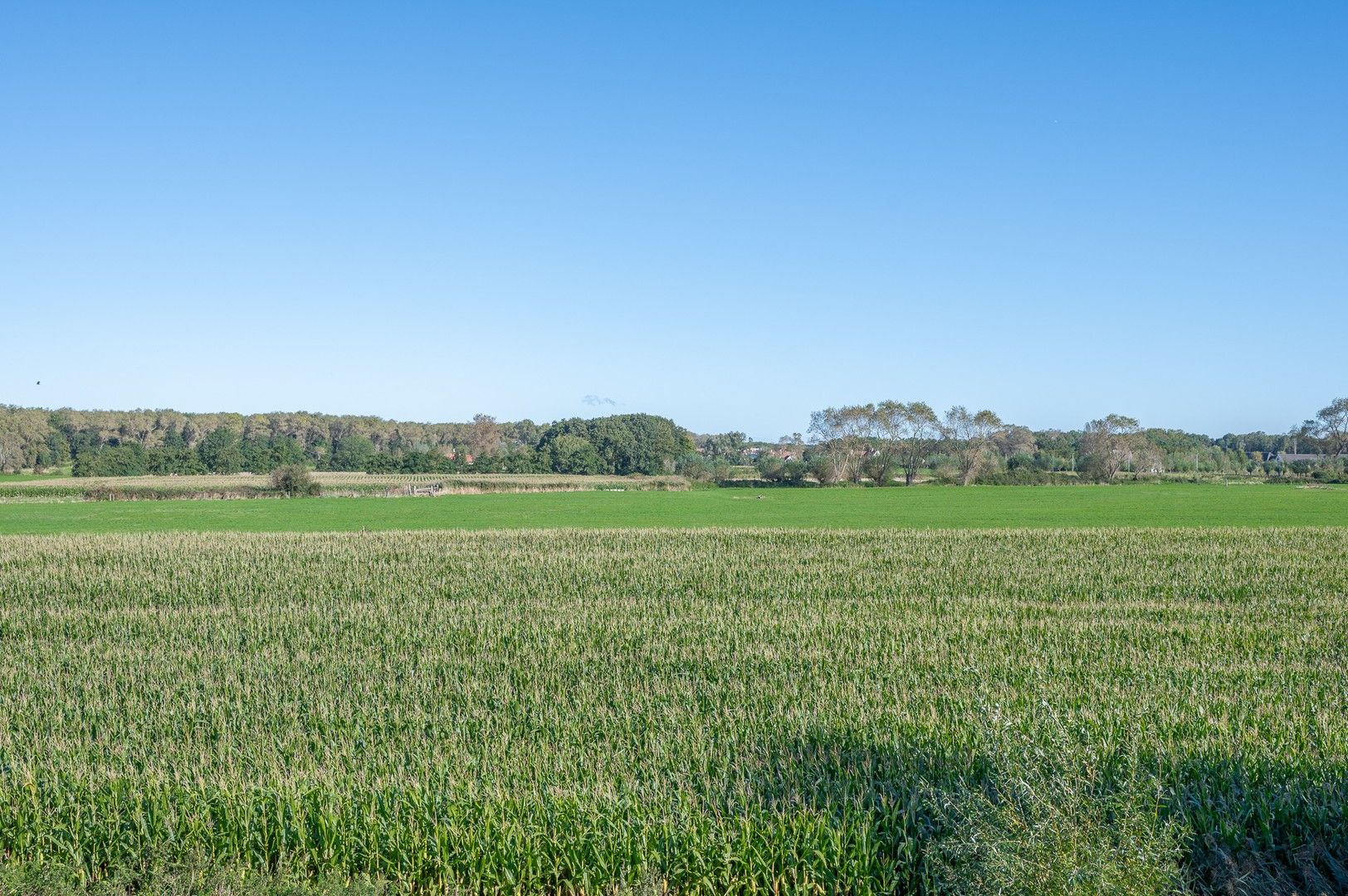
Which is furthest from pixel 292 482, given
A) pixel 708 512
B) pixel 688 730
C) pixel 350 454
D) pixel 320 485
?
pixel 688 730

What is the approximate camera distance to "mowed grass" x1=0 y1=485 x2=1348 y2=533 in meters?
49.9

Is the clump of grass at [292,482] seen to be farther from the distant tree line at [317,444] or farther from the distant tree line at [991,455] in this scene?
the distant tree line at [991,455]

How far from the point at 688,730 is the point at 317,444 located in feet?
521

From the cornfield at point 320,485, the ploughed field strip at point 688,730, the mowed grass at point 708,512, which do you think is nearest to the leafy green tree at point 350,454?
the cornfield at point 320,485

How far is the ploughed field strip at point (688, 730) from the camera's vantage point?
265 inches

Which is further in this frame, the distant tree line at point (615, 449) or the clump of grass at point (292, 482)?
the distant tree line at point (615, 449)

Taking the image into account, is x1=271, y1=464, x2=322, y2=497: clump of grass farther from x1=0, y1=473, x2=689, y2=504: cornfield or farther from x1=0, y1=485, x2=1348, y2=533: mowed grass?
x1=0, y1=485, x2=1348, y2=533: mowed grass

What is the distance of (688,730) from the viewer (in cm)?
1001

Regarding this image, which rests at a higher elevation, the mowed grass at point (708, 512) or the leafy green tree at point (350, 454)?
the leafy green tree at point (350, 454)

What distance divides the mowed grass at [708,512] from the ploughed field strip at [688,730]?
26258 mm

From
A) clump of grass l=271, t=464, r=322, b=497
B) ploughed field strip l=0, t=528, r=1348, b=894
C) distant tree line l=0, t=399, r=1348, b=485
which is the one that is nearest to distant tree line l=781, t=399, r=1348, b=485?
distant tree line l=0, t=399, r=1348, b=485

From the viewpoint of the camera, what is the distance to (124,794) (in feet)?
26.2

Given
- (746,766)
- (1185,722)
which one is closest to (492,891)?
(746,766)

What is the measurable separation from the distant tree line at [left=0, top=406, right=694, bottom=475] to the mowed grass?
105ft
